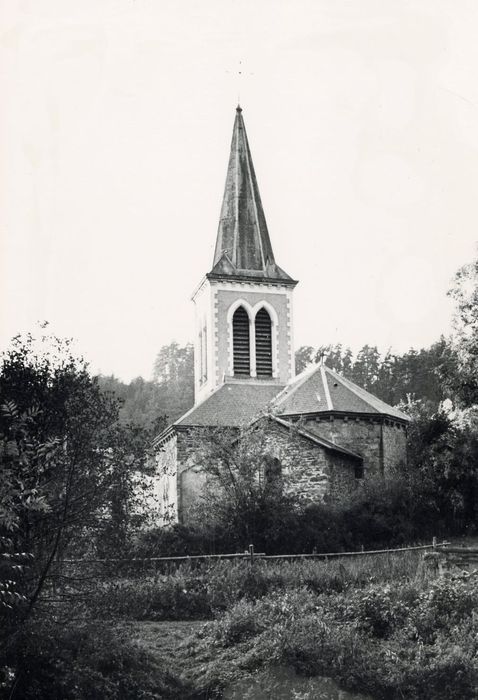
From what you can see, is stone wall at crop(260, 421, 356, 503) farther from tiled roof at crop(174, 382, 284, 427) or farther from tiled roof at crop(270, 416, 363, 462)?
tiled roof at crop(174, 382, 284, 427)

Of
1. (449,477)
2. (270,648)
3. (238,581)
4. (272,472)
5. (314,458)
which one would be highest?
(314,458)

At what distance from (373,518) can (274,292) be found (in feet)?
57.1

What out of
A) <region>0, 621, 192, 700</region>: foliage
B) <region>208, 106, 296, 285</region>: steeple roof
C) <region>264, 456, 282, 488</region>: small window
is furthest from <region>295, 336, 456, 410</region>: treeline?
<region>0, 621, 192, 700</region>: foliage

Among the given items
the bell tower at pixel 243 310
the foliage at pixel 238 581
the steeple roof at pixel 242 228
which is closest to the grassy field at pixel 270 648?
the foliage at pixel 238 581

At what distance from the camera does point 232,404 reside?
1388 inches

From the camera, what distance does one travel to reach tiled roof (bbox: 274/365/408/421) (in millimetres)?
31828

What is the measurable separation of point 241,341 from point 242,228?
619 centimetres

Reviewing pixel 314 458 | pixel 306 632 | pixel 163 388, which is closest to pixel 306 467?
pixel 314 458

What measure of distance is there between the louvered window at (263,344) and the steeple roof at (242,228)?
1874 millimetres

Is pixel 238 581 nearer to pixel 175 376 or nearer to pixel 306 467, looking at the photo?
pixel 306 467

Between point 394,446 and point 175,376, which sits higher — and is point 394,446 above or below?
below

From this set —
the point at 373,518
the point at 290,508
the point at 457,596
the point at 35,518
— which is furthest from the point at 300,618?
the point at 373,518

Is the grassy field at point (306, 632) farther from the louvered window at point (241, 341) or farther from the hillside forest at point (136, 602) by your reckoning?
the louvered window at point (241, 341)

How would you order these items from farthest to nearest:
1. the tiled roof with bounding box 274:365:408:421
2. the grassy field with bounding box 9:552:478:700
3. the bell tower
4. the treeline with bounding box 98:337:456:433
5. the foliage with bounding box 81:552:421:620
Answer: the treeline with bounding box 98:337:456:433 → the bell tower → the tiled roof with bounding box 274:365:408:421 → the foliage with bounding box 81:552:421:620 → the grassy field with bounding box 9:552:478:700
